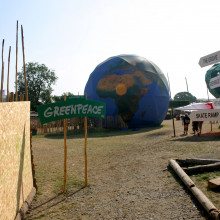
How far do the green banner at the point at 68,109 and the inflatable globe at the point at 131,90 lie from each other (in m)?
12.0

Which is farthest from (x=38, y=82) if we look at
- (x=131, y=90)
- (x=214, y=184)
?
(x=214, y=184)

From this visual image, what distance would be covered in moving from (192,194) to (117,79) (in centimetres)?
1465

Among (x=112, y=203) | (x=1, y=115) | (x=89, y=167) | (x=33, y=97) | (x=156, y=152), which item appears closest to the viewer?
(x=1, y=115)

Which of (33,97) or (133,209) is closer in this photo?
(133,209)

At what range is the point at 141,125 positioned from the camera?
19.1 m

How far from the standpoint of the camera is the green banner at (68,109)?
5307mm

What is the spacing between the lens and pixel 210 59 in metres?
4.78

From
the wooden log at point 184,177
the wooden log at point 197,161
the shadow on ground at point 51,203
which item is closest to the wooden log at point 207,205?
the wooden log at point 184,177

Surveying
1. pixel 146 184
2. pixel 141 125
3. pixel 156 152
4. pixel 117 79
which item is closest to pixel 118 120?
pixel 141 125

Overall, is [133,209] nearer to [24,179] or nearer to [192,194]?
[192,194]

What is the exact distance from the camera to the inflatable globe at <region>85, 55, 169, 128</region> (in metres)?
18.1

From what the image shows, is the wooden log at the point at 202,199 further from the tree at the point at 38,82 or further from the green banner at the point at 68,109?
the tree at the point at 38,82

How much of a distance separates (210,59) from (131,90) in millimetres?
13298

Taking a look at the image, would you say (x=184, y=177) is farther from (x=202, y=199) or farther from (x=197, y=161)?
(x=197, y=161)
